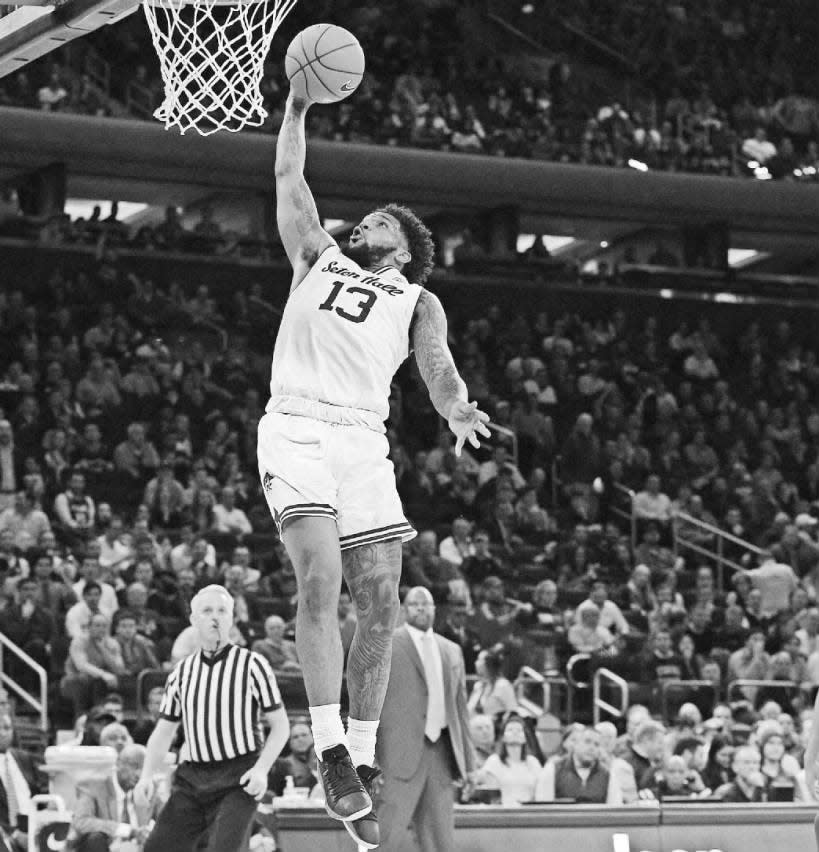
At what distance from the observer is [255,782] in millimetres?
8898

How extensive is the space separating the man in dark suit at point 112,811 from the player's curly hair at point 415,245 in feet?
12.4

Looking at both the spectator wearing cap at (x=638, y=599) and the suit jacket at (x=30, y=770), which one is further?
the spectator wearing cap at (x=638, y=599)

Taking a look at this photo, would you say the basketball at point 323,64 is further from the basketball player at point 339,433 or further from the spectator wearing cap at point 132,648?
the spectator wearing cap at point 132,648

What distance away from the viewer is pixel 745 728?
16484 millimetres

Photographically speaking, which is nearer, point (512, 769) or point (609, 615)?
point (512, 769)

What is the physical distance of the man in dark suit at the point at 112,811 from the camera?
9305mm

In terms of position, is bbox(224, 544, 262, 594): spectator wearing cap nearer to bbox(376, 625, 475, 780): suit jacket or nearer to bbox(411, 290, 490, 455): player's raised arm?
bbox(376, 625, 475, 780): suit jacket

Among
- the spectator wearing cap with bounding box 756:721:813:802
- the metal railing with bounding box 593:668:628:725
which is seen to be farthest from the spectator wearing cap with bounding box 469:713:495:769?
the metal railing with bounding box 593:668:628:725

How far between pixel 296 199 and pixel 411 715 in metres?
4.43

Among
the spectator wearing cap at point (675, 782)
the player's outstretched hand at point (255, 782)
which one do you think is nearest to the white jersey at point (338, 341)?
the player's outstretched hand at point (255, 782)

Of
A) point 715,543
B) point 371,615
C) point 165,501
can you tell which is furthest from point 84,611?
point 715,543

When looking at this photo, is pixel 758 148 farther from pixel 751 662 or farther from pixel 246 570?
pixel 246 570

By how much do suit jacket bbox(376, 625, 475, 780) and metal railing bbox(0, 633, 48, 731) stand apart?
5572 mm

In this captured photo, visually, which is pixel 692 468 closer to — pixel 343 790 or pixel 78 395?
pixel 78 395
